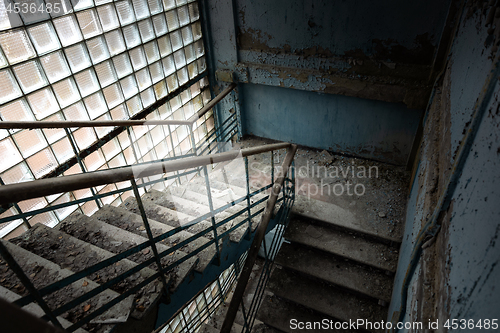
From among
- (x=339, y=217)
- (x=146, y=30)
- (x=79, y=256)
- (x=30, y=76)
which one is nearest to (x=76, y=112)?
(x=30, y=76)

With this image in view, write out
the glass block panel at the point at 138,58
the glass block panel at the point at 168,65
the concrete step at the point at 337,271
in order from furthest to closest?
1. the glass block panel at the point at 168,65
2. the glass block panel at the point at 138,58
3. the concrete step at the point at 337,271

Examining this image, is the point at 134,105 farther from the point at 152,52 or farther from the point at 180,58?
the point at 180,58

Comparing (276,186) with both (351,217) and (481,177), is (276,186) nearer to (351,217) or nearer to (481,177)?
(351,217)

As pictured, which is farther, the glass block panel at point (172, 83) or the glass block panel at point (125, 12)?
the glass block panel at point (172, 83)

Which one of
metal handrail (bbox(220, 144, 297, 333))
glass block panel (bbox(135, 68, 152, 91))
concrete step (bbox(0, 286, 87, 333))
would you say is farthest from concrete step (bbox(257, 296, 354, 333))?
glass block panel (bbox(135, 68, 152, 91))

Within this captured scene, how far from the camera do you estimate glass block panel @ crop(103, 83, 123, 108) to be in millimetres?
3649

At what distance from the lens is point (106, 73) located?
359 centimetres

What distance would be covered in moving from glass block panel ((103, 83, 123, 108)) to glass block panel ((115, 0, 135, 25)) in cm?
79

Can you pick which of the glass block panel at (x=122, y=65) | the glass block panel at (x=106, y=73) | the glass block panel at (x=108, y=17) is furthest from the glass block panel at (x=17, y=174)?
the glass block panel at (x=108, y=17)

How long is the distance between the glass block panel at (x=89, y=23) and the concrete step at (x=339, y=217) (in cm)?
337

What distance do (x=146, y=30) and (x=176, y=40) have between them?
0.64 meters

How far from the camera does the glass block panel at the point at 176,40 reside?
175 inches

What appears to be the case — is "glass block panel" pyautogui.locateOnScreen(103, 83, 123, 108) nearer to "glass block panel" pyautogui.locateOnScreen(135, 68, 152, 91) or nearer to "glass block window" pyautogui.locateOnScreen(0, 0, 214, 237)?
"glass block window" pyautogui.locateOnScreen(0, 0, 214, 237)

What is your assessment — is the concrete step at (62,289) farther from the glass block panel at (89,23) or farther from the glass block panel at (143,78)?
the glass block panel at (143,78)
